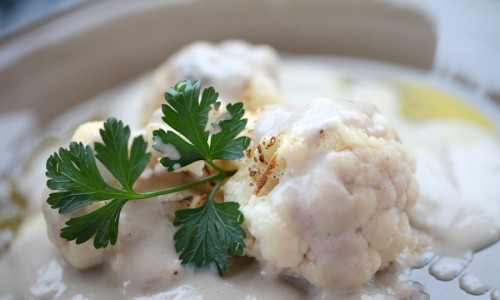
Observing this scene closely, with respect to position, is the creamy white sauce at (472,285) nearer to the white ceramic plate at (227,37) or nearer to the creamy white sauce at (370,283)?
the creamy white sauce at (370,283)

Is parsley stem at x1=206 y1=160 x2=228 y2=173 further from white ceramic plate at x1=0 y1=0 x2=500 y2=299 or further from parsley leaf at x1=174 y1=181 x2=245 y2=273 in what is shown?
white ceramic plate at x1=0 y1=0 x2=500 y2=299

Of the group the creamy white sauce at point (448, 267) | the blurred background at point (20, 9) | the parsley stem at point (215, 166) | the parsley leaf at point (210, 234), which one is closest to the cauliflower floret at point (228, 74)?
the parsley stem at point (215, 166)

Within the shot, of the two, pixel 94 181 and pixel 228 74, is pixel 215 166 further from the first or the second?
pixel 228 74

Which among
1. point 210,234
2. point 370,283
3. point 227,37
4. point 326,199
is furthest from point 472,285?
point 227,37

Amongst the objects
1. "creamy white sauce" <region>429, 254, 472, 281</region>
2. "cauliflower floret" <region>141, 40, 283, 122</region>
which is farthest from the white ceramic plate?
"creamy white sauce" <region>429, 254, 472, 281</region>

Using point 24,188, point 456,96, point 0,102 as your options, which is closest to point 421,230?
point 456,96
